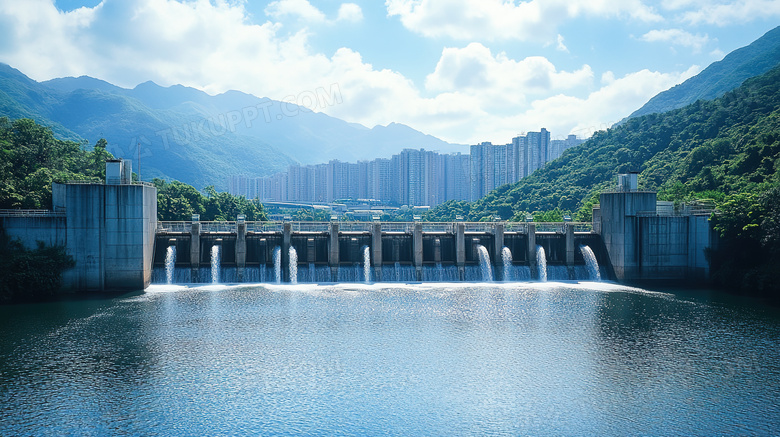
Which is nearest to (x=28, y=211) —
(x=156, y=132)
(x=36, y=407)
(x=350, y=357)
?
(x=36, y=407)

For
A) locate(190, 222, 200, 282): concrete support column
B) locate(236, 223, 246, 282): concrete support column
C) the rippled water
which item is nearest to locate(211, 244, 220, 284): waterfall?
locate(190, 222, 200, 282): concrete support column

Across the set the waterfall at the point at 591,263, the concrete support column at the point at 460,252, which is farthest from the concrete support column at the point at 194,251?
the waterfall at the point at 591,263

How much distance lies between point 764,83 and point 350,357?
64242 mm

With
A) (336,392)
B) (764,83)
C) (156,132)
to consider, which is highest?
(156,132)

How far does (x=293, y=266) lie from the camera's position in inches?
1479

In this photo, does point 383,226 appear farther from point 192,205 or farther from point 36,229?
point 192,205

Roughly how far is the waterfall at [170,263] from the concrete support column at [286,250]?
6745mm

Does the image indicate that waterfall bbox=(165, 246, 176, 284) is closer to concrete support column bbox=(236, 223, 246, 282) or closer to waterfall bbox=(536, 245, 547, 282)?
concrete support column bbox=(236, 223, 246, 282)

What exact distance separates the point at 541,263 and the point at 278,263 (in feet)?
56.9

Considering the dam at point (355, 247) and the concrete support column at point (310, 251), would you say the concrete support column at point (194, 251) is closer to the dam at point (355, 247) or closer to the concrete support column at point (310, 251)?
the dam at point (355, 247)

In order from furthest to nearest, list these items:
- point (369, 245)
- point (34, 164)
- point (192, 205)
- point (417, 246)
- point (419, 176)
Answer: point (419, 176) < point (192, 205) < point (34, 164) < point (369, 245) < point (417, 246)

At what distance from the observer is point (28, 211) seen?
33125 mm

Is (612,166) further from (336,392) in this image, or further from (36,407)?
(36,407)

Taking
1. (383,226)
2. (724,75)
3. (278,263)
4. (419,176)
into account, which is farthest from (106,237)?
(419,176)
